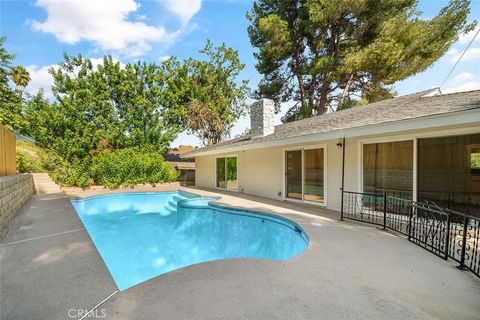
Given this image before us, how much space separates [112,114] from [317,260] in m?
18.8

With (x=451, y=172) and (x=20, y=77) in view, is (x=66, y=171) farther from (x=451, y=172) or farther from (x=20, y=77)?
(x=451, y=172)

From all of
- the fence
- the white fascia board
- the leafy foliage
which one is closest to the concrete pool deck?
the fence

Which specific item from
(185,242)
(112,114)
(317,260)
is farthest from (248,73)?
(317,260)

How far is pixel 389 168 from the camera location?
6418mm

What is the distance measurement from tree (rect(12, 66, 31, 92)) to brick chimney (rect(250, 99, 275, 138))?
2449cm

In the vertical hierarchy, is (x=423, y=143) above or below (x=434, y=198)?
above

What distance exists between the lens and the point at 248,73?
24297mm

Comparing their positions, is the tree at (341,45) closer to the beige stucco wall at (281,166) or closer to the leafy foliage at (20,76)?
the beige stucco wall at (281,166)

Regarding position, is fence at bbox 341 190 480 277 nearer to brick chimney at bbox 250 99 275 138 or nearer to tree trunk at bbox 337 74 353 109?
brick chimney at bbox 250 99 275 138

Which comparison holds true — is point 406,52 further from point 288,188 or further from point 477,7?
point 288,188

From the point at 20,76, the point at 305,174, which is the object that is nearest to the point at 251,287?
the point at 305,174

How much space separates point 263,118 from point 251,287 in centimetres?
959

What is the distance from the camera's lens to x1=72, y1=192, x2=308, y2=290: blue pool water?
5.18 metres

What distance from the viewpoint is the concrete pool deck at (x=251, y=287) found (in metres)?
2.25
